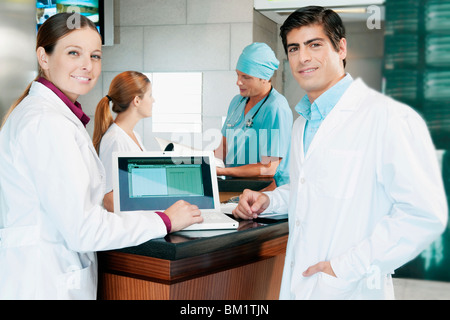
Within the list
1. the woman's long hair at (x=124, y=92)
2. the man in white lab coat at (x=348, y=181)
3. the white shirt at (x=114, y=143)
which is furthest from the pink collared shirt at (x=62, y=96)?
the woman's long hair at (x=124, y=92)

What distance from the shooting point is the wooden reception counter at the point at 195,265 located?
1.43 meters

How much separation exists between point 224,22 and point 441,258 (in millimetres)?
2687

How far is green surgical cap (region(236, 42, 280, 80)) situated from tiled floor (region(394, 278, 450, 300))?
1.91 meters

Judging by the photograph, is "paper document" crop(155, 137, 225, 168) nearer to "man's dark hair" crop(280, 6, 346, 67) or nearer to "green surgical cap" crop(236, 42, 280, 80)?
"green surgical cap" crop(236, 42, 280, 80)

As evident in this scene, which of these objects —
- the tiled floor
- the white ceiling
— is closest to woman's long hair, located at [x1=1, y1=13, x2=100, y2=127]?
the white ceiling

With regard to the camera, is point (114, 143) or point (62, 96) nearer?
point (62, 96)

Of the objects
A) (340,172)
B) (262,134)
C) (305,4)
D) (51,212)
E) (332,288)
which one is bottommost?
(332,288)

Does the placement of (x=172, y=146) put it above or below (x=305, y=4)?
below

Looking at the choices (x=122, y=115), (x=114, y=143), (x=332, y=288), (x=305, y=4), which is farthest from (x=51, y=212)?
(x=305, y=4)

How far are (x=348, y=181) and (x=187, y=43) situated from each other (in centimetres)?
330

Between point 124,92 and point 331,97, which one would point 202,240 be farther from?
point 124,92

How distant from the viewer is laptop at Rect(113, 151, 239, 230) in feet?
5.42

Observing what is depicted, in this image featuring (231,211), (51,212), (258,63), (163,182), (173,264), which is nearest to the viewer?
(51,212)

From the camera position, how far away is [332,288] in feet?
4.44
